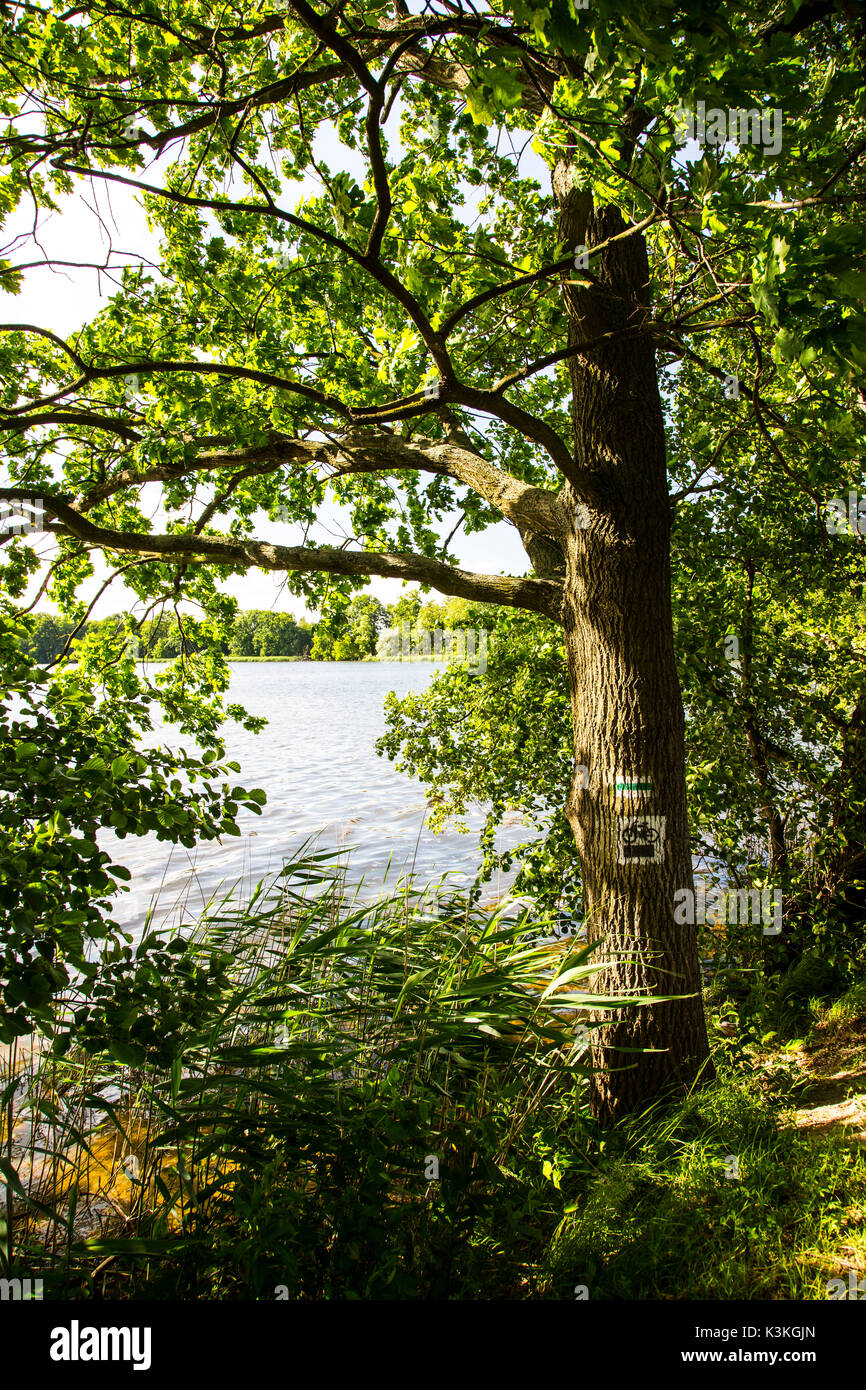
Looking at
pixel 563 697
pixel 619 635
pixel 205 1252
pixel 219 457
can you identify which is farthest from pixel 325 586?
pixel 205 1252

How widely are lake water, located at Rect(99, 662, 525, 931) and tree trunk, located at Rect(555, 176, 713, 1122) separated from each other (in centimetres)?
108

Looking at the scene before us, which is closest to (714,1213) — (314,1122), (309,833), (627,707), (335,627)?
(314,1122)

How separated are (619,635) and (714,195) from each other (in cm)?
203

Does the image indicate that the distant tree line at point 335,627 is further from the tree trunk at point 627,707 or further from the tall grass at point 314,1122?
the tall grass at point 314,1122

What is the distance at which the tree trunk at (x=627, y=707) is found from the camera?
145 inches

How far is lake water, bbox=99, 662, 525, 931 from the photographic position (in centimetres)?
885

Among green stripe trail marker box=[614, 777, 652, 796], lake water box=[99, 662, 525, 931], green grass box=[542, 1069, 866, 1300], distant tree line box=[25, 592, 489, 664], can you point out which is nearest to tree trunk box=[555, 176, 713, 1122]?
green stripe trail marker box=[614, 777, 652, 796]

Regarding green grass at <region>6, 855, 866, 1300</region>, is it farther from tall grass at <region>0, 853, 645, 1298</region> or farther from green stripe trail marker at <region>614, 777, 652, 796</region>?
green stripe trail marker at <region>614, 777, 652, 796</region>

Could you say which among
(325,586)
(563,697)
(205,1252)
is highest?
(325,586)

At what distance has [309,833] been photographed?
12211mm

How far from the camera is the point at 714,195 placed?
218 centimetres

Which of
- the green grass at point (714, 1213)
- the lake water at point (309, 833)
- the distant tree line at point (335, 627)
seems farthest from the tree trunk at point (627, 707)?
the distant tree line at point (335, 627)

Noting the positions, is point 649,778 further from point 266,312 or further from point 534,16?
point 266,312

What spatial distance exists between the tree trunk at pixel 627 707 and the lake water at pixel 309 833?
3.54 feet
